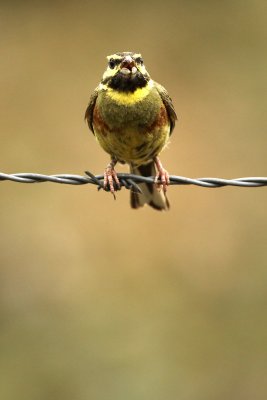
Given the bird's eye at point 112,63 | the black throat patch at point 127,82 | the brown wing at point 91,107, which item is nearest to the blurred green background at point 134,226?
the brown wing at point 91,107

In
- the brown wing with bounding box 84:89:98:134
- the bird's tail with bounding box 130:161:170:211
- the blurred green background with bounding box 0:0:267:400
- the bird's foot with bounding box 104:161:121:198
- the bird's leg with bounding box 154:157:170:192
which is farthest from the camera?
the blurred green background with bounding box 0:0:267:400

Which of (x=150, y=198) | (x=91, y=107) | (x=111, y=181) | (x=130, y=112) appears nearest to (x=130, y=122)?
(x=130, y=112)

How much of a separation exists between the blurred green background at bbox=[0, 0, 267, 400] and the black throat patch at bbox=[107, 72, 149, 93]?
2778 mm

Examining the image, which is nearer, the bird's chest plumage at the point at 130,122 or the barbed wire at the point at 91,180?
the barbed wire at the point at 91,180

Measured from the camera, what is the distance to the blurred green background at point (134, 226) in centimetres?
766

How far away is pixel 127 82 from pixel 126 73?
0.19 ft

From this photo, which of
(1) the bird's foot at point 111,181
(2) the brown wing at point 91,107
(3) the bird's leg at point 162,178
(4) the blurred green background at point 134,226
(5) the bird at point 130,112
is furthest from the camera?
(4) the blurred green background at point 134,226

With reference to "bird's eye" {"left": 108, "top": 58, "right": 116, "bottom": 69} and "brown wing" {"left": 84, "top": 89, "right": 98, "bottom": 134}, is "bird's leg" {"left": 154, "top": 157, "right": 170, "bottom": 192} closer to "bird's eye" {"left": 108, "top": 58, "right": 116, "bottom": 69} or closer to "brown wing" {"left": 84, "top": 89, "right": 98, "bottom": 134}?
"brown wing" {"left": 84, "top": 89, "right": 98, "bottom": 134}

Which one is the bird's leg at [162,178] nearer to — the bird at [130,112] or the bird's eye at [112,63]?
the bird at [130,112]

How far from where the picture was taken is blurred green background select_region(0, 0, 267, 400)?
302 inches

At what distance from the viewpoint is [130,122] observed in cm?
571

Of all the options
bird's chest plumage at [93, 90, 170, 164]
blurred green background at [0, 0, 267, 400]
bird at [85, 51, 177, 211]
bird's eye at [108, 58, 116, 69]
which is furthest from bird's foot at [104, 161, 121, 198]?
blurred green background at [0, 0, 267, 400]

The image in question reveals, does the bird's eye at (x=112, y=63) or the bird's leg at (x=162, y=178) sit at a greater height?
the bird's eye at (x=112, y=63)

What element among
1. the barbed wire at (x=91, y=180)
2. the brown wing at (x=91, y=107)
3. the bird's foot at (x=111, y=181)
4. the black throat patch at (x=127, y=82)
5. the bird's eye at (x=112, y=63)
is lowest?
the barbed wire at (x=91, y=180)
